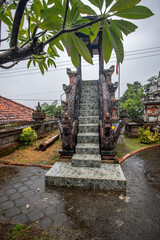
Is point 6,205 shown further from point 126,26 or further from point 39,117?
point 39,117

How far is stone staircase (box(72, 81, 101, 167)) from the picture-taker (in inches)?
139

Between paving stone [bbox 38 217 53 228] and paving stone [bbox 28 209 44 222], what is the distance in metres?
0.09

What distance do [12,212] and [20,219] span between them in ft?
0.87

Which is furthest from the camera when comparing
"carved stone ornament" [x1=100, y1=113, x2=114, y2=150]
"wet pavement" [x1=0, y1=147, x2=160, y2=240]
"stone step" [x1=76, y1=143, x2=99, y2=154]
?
"stone step" [x1=76, y1=143, x2=99, y2=154]

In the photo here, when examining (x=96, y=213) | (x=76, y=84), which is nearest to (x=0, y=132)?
(x=76, y=84)

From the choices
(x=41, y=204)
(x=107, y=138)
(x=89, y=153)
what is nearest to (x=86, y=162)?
(x=89, y=153)

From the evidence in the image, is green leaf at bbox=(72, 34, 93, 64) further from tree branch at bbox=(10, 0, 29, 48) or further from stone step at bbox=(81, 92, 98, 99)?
stone step at bbox=(81, 92, 98, 99)

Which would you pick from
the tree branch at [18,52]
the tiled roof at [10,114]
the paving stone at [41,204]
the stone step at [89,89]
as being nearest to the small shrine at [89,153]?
the paving stone at [41,204]

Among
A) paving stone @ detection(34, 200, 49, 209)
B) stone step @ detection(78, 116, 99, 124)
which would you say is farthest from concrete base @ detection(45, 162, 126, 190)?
stone step @ detection(78, 116, 99, 124)

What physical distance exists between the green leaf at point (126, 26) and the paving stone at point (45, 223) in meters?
2.58

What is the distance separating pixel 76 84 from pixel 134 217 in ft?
18.1

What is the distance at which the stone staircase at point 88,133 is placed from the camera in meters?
3.52

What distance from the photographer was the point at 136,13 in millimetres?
741

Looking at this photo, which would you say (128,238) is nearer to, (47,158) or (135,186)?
(135,186)
